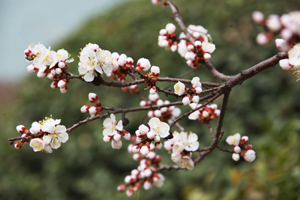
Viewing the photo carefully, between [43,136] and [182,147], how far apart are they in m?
0.52

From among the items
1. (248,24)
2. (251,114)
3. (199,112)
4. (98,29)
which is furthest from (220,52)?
(199,112)

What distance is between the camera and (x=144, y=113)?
2895 millimetres

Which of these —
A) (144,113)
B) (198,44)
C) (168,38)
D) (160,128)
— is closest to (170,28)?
(168,38)

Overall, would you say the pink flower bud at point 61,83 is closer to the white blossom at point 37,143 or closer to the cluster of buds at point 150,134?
the white blossom at point 37,143

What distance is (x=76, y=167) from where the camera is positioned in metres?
3.06

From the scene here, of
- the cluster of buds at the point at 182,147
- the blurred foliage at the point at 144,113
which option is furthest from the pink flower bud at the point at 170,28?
the blurred foliage at the point at 144,113

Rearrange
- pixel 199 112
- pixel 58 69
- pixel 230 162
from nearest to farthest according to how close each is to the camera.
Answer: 1. pixel 58 69
2. pixel 199 112
3. pixel 230 162

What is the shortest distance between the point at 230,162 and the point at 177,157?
1810 millimetres

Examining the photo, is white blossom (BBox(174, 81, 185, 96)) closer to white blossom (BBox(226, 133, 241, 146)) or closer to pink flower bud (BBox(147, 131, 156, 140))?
pink flower bud (BBox(147, 131, 156, 140))

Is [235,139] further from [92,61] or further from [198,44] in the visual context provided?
[92,61]

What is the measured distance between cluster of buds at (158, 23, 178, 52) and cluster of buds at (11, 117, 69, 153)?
0.61 m

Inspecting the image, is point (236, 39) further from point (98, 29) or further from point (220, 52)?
point (98, 29)

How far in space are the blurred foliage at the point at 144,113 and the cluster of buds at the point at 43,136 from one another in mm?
1479

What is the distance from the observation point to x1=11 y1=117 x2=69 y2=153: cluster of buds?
0.98 meters
